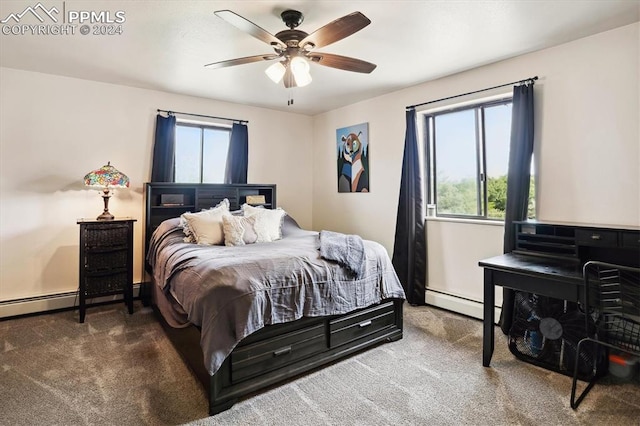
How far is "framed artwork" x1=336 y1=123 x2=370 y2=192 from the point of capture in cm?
454

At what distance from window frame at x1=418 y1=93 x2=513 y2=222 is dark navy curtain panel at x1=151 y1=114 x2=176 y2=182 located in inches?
116

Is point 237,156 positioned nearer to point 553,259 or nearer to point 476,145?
point 476,145

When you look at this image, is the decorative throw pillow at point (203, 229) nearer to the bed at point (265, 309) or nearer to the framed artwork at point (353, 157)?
the bed at point (265, 309)

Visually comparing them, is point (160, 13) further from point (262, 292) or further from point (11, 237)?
point (11, 237)

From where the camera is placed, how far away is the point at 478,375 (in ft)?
7.54

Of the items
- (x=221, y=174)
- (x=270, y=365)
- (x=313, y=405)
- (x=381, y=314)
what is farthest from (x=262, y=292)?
(x=221, y=174)

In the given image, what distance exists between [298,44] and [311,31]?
0.40 metres

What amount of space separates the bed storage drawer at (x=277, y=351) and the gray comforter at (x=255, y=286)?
0.46 ft

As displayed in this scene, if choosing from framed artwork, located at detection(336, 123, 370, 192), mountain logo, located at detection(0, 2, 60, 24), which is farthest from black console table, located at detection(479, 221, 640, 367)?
mountain logo, located at detection(0, 2, 60, 24)

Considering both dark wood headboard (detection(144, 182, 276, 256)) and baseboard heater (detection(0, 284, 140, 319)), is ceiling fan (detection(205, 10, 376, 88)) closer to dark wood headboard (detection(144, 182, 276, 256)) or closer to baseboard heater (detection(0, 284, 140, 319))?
dark wood headboard (detection(144, 182, 276, 256))

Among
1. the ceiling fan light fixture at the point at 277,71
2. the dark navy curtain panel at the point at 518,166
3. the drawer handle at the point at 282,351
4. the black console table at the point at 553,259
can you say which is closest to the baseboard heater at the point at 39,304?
the drawer handle at the point at 282,351

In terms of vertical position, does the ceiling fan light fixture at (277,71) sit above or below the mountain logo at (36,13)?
below

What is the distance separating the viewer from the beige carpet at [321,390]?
1869 mm

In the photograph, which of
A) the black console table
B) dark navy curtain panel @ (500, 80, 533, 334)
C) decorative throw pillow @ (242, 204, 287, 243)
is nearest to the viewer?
the black console table
